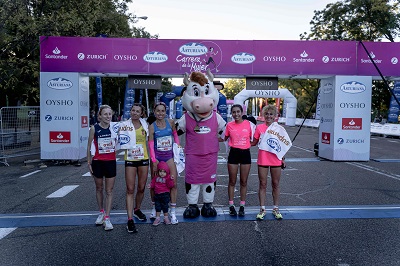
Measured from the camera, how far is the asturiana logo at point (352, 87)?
12359 millimetres

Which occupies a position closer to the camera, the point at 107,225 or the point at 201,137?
the point at 107,225

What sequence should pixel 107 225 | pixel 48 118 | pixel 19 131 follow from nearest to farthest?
pixel 107 225 → pixel 48 118 → pixel 19 131

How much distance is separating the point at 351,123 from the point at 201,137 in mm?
8377

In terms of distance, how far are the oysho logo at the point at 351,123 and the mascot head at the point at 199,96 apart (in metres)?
7.87

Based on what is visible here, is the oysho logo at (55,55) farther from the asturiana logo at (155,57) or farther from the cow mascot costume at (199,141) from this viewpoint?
the cow mascot costume at (199,141)

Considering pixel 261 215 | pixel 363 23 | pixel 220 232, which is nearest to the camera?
pixel 220 232

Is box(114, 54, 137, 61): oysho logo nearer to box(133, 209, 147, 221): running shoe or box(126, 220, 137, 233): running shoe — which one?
box(133, 209, 147, 221): running shoe

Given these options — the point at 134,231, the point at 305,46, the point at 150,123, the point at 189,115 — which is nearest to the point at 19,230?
the point at 134,231

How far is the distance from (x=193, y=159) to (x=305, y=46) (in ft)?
25.8

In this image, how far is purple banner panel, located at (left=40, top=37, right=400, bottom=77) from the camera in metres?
11.8

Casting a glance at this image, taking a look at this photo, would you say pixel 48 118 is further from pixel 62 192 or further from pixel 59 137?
pixel 62 192

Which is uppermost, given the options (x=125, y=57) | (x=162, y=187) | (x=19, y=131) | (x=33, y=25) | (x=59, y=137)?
(x=33, y=25)

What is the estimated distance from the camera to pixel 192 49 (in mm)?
12016

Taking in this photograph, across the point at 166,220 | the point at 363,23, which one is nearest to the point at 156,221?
the point at 166,220
